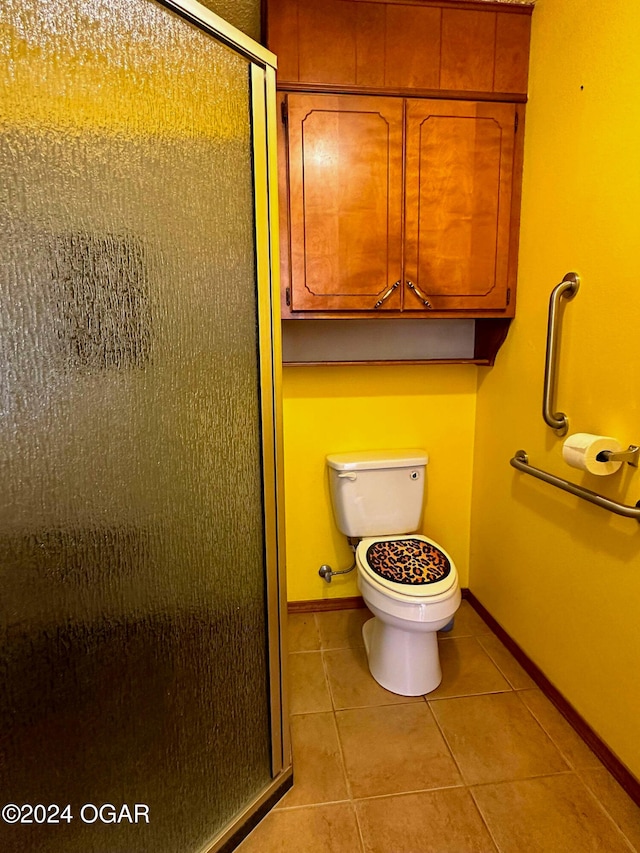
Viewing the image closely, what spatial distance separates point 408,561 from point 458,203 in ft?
4.34

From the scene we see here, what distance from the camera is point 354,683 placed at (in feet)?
6.01

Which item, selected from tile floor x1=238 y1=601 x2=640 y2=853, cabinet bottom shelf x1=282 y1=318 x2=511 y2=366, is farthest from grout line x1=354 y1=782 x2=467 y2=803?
cabinet bottom shelf x1=282 y1=318 x2=511 y2=366

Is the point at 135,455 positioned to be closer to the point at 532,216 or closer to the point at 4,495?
the point at 4,495

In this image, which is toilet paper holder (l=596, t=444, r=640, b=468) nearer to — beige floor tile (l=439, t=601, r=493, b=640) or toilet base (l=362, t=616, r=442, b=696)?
toilet base (l=362, t=616, r=442, b=696)

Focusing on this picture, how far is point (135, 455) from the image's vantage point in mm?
914

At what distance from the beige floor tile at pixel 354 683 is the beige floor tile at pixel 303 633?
88 mm

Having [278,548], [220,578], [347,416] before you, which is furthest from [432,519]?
[220,578]

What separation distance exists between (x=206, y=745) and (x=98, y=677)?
0.40 metres

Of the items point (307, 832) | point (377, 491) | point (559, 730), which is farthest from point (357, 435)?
point (307, 832)

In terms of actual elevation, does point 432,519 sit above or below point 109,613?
below

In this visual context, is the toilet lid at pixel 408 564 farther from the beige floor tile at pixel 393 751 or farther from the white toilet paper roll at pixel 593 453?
the white toilet paper roll at pixel 593 453

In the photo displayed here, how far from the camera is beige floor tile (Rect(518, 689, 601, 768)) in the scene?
1.47 metres

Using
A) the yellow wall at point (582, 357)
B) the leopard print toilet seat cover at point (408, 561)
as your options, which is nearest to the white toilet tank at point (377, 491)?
the leopard print toilet seat cover at point (408, 561)

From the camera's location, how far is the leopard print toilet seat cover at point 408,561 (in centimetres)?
171
